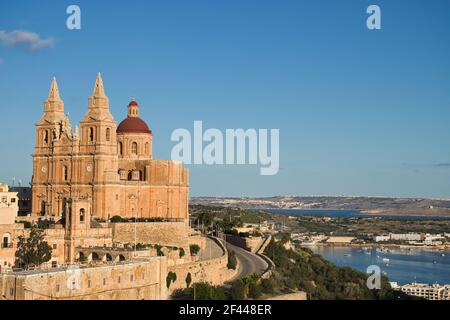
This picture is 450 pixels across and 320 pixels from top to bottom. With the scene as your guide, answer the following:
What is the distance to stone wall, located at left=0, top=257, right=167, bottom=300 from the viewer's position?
2820 centimetres

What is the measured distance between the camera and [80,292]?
30656 mm

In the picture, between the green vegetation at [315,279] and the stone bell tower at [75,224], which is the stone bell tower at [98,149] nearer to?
the stone bell tower at [75,224]

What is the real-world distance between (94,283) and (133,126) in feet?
86.8

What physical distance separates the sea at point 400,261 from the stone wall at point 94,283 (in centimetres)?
5045

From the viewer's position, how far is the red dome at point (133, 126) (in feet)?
186

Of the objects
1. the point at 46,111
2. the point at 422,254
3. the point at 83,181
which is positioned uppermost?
the point at 46,111

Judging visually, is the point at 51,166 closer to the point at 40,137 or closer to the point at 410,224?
the point at 40,137

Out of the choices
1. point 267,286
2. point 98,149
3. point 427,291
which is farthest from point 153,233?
point 427,291

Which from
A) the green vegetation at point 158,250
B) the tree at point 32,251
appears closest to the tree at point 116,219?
the green vegetation at point 158,250

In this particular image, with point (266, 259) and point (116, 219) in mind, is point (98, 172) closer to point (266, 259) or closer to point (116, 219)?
point (116, 219)

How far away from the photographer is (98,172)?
4872cm

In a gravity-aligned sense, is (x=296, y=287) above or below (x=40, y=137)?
below
